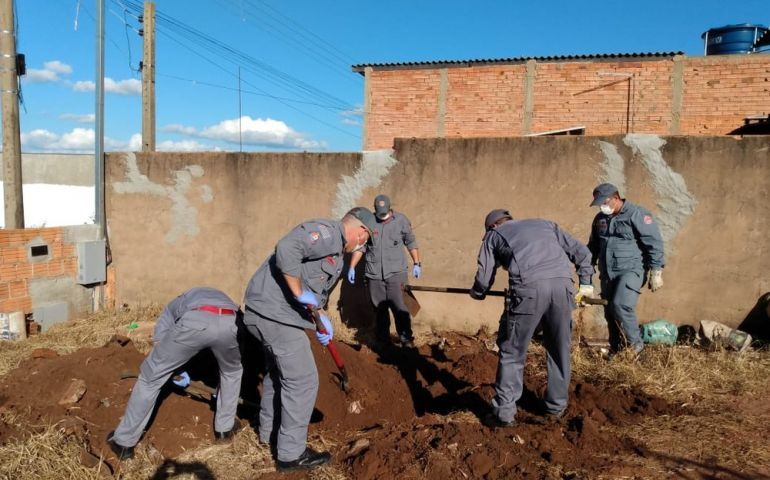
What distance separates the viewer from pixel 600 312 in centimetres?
607

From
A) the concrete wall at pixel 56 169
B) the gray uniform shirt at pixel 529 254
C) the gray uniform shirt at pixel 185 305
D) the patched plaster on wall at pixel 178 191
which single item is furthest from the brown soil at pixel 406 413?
the concrete wall at pixel 56 169

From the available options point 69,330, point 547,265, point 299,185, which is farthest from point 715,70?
point 69,330

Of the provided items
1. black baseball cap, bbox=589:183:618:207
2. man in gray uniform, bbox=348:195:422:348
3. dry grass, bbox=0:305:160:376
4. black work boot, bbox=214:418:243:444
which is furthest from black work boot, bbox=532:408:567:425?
dry grass, bbox=0:305:160:376

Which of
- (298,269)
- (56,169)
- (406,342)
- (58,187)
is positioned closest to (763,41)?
(406,342)

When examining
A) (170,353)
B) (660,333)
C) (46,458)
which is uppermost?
(170,353)

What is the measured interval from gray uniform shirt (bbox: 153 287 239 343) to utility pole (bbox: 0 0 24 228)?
4605 mm

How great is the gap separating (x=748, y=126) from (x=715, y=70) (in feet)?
5.64

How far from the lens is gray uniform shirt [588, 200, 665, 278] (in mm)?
4934

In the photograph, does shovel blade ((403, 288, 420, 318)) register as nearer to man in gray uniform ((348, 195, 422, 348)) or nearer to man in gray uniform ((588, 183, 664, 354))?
man in gray uniform ((348, 195, 422, 348))

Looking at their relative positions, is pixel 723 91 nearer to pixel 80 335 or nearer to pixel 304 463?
pixel 304 463

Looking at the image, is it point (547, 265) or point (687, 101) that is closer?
point (547, 265)

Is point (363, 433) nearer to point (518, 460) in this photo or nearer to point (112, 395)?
point (518, 460)

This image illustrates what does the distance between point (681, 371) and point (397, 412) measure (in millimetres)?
2375

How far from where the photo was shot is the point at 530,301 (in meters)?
3.75
